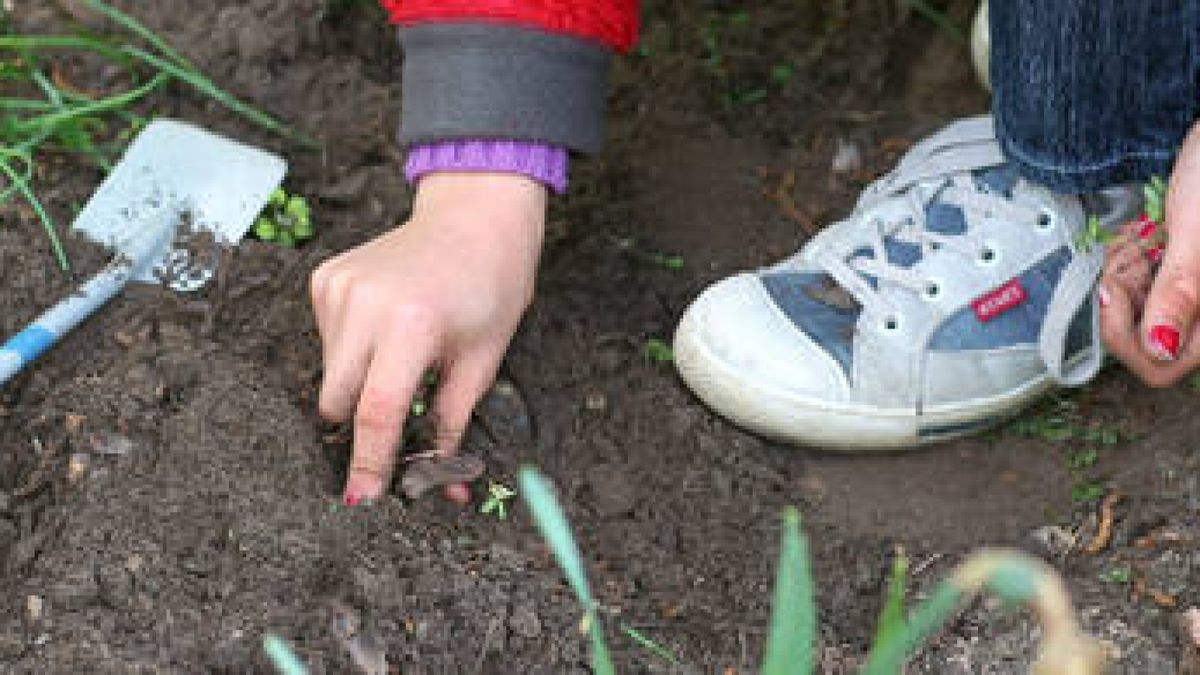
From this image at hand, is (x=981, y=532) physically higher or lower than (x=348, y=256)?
lower

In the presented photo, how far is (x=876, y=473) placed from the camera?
1.82 meters

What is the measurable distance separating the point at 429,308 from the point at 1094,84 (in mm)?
784

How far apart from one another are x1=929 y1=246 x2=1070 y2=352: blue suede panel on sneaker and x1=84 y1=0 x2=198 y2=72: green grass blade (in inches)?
42.1

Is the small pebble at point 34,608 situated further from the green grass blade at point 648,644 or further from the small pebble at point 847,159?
the small pebble at point 847,159

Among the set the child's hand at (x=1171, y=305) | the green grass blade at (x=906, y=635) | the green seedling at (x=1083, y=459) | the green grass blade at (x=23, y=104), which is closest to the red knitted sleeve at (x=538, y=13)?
the green grass blade at (x=23, y=104)

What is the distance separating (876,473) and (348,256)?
0.69m

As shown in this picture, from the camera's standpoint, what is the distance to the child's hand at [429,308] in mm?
1487

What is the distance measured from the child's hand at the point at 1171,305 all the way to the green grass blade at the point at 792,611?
793 millimetres

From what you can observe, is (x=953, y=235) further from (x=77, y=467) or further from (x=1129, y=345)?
(x=77, y=467)

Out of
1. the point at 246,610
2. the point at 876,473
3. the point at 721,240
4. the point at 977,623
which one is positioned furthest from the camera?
the point at 721,240

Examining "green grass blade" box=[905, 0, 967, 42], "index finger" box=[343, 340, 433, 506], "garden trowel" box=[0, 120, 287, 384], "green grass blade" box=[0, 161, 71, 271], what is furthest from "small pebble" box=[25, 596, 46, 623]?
"green grass blade" box=[905, 0, 967, 42]

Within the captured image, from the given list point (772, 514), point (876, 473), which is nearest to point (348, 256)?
point (772, 514)

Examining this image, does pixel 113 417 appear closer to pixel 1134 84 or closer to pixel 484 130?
pixel 484 130

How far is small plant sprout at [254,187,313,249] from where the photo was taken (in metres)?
1.88
